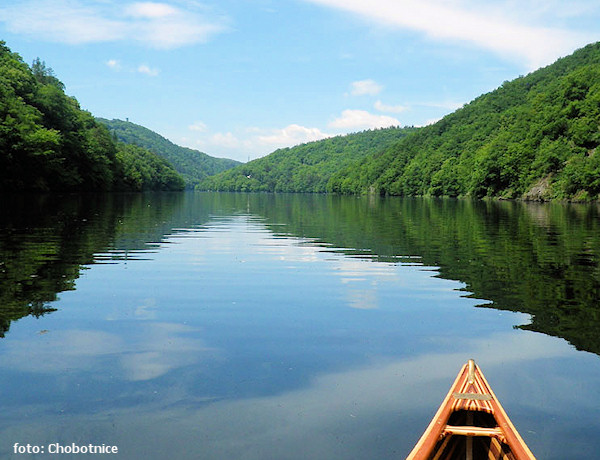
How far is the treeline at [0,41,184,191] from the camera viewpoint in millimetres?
77250

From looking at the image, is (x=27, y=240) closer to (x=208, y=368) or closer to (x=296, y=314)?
(x=296, y=314)

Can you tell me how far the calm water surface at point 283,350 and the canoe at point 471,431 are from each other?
91 centimetres

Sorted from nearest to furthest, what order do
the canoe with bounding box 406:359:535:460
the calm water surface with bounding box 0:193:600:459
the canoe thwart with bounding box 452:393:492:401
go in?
1. the canoe with bounding box 406:359:535:460
2. the canoe thwart with bounding box 452:393:492:401
3. the calm water surface with bounding box 0:193:600:459

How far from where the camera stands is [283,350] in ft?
33.0

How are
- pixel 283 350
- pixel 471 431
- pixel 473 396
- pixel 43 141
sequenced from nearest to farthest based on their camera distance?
pixel 471 431 → pixel 473 396 → pixel 283 350 → pixel 43 141

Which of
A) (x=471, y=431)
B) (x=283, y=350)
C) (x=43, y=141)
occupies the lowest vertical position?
(x=283, y=350)

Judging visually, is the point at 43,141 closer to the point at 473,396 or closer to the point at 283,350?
the point at 283,350

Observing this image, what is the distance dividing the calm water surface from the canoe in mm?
907

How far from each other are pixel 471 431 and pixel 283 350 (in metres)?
5.05

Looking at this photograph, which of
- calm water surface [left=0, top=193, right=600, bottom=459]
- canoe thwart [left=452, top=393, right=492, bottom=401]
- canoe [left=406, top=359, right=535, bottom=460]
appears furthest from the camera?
calm water surface [left=0, top=193, right=600, bottom=459]

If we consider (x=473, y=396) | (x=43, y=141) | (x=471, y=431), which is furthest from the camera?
(x=43, y=141)

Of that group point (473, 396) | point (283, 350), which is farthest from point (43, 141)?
point (473, 396)

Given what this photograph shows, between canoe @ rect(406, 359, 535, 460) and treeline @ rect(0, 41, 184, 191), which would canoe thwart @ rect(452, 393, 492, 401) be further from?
treeline @ rect(0, 41, 184, 191)

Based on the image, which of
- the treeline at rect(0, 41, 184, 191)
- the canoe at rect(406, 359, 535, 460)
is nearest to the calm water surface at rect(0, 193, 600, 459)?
the canoe at rect(406, 359, 535, 460)
